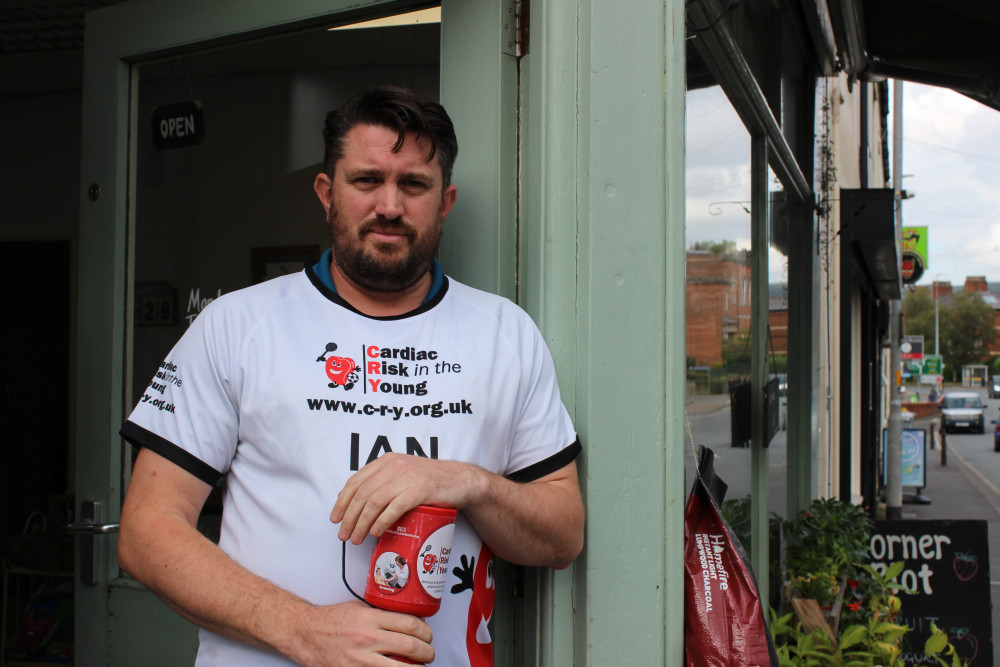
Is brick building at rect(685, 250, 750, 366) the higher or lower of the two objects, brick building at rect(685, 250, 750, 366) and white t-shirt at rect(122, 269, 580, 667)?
the higher

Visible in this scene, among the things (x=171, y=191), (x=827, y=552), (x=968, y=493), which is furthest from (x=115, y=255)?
(x=968, y=493)

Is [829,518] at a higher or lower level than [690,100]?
lower

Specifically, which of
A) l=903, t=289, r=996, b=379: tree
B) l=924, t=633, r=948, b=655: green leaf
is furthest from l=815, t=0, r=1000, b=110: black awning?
l=903, t=289, r=996, b=379: tree

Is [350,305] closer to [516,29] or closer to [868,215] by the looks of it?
[516,29]

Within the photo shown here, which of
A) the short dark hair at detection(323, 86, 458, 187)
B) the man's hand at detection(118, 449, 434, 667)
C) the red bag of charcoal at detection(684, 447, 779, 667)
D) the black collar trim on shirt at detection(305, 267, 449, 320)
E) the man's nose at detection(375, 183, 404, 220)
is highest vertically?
the short dark hair at detection(323, 86, 458, 187)

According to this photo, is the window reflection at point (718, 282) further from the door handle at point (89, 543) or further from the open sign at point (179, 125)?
the door handle at point (89, 543)

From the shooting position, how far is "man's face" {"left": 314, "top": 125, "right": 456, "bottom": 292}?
1.69 metres

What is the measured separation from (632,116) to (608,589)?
103cm

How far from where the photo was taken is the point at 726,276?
10.6ft

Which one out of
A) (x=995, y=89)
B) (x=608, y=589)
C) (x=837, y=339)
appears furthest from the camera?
(x=837, y=339)

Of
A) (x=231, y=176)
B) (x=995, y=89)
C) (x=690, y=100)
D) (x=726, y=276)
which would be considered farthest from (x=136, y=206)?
(x=995, y=89)

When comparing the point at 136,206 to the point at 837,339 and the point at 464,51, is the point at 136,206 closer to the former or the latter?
the point at 464,51

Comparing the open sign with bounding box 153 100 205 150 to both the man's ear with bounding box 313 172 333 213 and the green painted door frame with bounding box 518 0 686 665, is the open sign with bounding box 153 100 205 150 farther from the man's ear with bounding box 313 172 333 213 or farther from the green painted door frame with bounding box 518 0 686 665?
the green painted door frame with bounding box 518 0 686 665

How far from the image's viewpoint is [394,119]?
1706 millimetres
